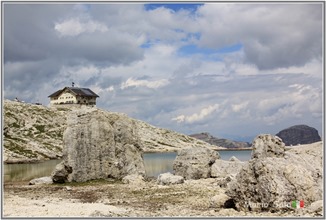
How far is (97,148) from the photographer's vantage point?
5072 centimetres

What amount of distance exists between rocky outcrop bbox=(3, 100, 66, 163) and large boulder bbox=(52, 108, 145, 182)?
6680 centimetres

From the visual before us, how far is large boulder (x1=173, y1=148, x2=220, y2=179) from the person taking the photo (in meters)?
51.6

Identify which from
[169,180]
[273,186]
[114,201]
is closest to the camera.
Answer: [273,186]

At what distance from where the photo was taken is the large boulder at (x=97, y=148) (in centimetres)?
4897

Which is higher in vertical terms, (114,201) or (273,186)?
(273,186)

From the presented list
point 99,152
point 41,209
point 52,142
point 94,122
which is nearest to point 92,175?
point 99,152

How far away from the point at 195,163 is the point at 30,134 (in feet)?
399

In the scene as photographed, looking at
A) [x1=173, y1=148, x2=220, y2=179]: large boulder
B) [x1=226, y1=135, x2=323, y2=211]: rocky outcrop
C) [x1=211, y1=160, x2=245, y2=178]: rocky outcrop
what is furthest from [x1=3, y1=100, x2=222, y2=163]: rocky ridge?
[x1=226, y1=135, x2=323, y2=211]: rocky outcrop

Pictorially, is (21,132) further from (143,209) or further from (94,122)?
(143,209)

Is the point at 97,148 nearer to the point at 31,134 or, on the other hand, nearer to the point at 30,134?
the point at 30,134

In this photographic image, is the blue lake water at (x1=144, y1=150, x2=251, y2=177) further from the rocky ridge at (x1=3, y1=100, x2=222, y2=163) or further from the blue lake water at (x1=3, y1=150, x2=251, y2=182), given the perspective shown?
the rocky ridge at (x1=3, y1=100, x2=222, y2=163)

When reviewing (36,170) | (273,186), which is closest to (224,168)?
(273,186)

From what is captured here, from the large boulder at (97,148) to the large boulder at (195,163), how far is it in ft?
15.4

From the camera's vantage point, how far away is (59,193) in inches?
1547
